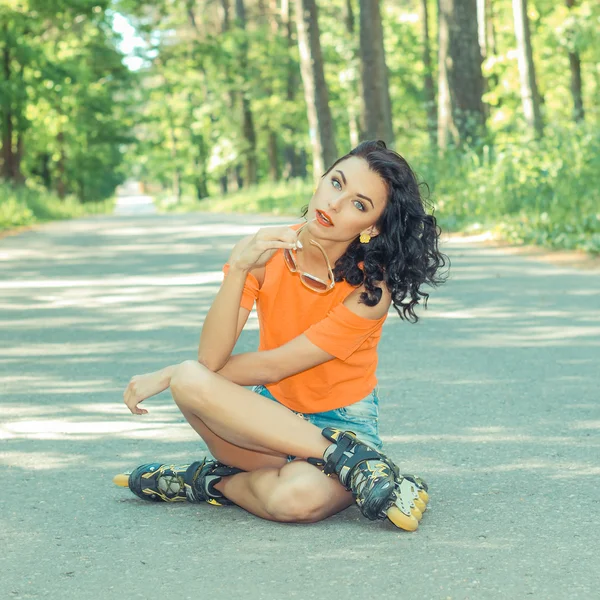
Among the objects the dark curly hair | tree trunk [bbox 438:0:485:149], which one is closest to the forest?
tree trunk [bbox 438:0:485:149]

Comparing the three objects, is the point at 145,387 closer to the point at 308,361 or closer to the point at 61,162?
the point at 308,361

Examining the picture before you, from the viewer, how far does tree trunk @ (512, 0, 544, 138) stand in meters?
25.7

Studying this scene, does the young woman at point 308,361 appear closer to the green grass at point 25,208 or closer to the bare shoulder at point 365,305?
the bare shoulder at point 365,305

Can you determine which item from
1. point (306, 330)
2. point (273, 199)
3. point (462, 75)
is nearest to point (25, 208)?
point (273, 199)

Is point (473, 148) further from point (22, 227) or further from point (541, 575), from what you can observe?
point (541, 575)

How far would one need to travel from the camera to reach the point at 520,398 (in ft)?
21.6

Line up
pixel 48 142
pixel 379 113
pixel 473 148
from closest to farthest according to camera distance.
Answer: pixel 473 148
pixel 379 113
pixel 48 142

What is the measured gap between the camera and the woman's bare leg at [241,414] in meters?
4.37

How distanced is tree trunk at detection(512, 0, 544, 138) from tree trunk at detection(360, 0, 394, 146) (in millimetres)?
3248

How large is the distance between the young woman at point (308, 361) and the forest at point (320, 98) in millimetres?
2980

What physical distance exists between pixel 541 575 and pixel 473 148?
17.1 metres

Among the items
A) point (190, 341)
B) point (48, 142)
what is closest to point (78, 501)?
point (190, 341)

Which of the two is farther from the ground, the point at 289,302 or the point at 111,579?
the point at 289,302

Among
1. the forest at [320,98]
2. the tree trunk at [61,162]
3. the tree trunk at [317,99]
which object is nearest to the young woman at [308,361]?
the forest at [320,98]
